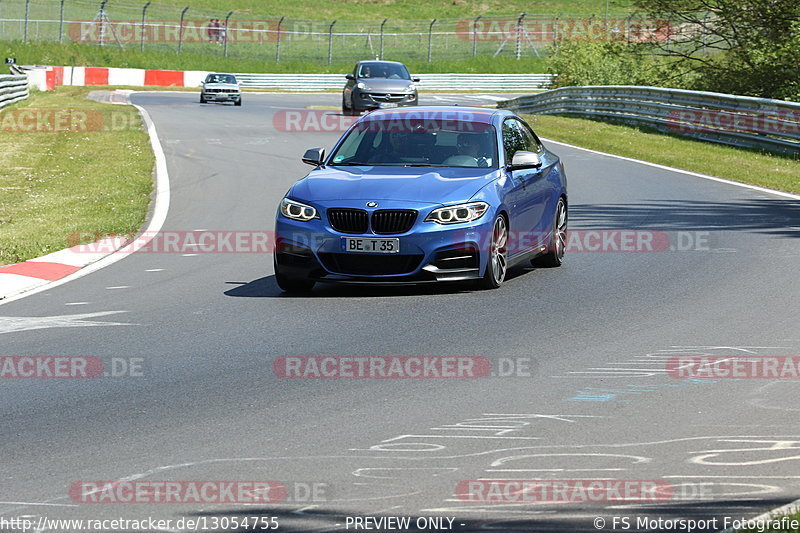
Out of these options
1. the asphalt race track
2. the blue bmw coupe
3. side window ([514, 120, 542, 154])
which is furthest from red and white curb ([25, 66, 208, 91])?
the asphalt race track

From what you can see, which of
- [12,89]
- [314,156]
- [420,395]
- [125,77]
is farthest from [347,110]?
[420,395]

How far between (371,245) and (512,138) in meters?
2.55

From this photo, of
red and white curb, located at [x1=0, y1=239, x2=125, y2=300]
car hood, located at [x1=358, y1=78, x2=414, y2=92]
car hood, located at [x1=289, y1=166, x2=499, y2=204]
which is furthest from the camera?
car hood, located at [x1=358, y1=78, x2=414, y2=92]

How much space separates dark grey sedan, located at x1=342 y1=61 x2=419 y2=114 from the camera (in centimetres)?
3697

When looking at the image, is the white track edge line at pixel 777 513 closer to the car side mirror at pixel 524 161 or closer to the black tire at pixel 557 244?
the car side mirror at pixel 524 161

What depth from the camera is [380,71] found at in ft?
126

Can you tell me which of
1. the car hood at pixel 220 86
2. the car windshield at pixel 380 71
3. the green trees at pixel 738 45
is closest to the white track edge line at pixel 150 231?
the car windshield at pixel 380 71

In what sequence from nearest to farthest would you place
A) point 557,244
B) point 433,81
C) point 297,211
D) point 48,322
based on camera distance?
point 48,322 → point 297,211 → point 557,244 → point 433,81

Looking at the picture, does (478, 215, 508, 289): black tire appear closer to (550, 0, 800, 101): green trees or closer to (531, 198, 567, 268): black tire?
(531, 198, 567, 268): black tire

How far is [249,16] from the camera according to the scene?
7638 centimetres

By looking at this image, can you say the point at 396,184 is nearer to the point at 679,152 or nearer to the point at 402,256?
the point at 402,256

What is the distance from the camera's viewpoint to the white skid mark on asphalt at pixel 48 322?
391 inches

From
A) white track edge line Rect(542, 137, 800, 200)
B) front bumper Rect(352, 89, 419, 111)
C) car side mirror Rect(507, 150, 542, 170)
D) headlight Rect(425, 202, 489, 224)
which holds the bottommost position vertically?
white track edge line Rect(542, 137, 800, 200)

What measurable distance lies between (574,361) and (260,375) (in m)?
2.02
